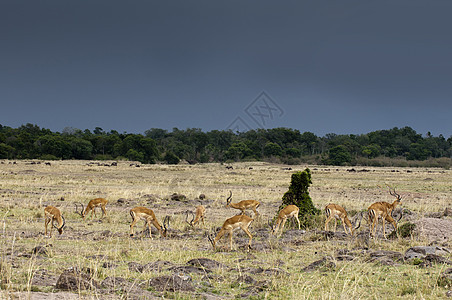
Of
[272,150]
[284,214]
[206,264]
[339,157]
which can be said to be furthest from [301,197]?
[272,150]

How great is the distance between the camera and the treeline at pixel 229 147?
9750 centimetres

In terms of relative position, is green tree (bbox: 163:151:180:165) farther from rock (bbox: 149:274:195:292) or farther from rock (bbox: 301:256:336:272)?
rock (bbox: 149:274:195:292)

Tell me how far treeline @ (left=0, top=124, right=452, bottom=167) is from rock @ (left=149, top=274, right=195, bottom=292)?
299ft

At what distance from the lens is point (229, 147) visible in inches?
4754

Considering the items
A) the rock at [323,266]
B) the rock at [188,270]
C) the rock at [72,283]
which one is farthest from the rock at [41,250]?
the rock at [323,266]

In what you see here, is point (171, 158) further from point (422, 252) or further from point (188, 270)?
point (188, 270)

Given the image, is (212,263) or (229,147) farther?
(229,147)

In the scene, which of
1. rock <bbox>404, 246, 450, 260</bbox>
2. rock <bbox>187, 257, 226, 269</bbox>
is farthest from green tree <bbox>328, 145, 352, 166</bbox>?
rock <bbox>187, 257, 226, 269</bbox>

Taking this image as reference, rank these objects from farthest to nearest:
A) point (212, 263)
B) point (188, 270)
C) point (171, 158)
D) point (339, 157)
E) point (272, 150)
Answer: point (272, 150), point (339, 157), point (171, 158), point (212, 263), point (188, 270)

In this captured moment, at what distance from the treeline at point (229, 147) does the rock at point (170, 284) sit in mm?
91070

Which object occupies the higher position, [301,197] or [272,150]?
[272,150]

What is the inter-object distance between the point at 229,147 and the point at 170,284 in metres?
114

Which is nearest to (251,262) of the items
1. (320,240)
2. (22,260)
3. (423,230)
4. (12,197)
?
(320,240)

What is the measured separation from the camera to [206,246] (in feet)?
38.1
